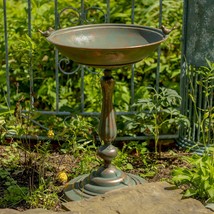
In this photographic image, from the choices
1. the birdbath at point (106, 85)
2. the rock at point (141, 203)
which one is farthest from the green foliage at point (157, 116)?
the rock at point (141, 203)

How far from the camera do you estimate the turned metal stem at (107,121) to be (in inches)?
211

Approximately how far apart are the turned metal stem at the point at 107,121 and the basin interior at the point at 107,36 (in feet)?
1.04

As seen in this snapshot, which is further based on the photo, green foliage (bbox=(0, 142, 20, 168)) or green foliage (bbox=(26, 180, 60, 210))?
green foliage (bbox=(0, 142, 20, 168))

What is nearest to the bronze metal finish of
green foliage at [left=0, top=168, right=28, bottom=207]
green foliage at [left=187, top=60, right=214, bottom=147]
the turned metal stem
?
the turned metal stem

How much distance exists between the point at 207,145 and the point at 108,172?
1.21 metres

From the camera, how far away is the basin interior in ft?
18.1

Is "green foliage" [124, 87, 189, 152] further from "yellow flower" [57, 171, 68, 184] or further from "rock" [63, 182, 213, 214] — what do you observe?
"rock" [63, 182, 213, 214]

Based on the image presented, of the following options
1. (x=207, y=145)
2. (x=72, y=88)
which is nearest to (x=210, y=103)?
(x=207, y=145)

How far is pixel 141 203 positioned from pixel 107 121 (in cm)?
87

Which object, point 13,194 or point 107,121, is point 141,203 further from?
point 13,194

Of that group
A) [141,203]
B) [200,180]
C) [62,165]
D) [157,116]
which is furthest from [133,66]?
[141,203]

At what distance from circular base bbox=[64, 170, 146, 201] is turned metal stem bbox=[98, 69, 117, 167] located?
146 mm

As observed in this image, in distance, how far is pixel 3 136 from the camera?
6.46m

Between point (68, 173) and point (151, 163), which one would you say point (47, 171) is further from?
point (151, 163)
